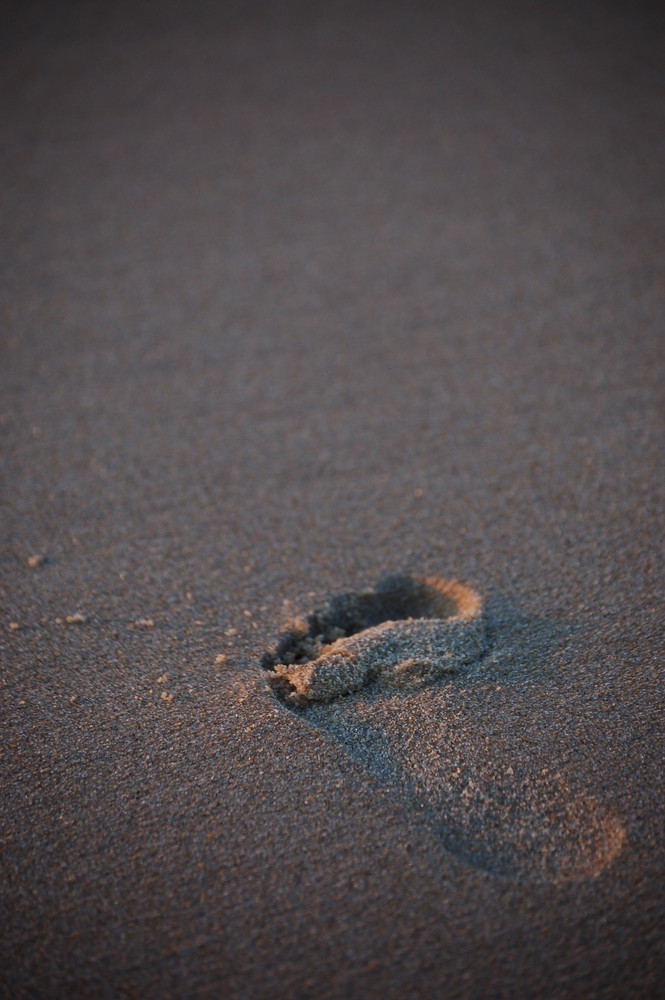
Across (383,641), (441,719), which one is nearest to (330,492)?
(383,641)

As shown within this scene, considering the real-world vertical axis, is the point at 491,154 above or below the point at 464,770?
above

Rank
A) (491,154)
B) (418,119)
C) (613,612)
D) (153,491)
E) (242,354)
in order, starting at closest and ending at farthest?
(613,612), (153,491), (242,354), (491,154), (418,119)

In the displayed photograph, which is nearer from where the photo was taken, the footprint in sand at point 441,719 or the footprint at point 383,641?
the footprint in sand at point 441,719

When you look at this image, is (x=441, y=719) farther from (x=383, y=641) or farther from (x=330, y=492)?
(x=330, y=492)

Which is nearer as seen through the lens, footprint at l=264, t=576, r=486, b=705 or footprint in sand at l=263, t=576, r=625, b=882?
footprint in sand at l=263, t=576, r=625, b=882

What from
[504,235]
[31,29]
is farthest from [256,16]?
[504,235]

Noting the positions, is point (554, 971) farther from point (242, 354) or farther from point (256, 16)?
point (256, 16)
